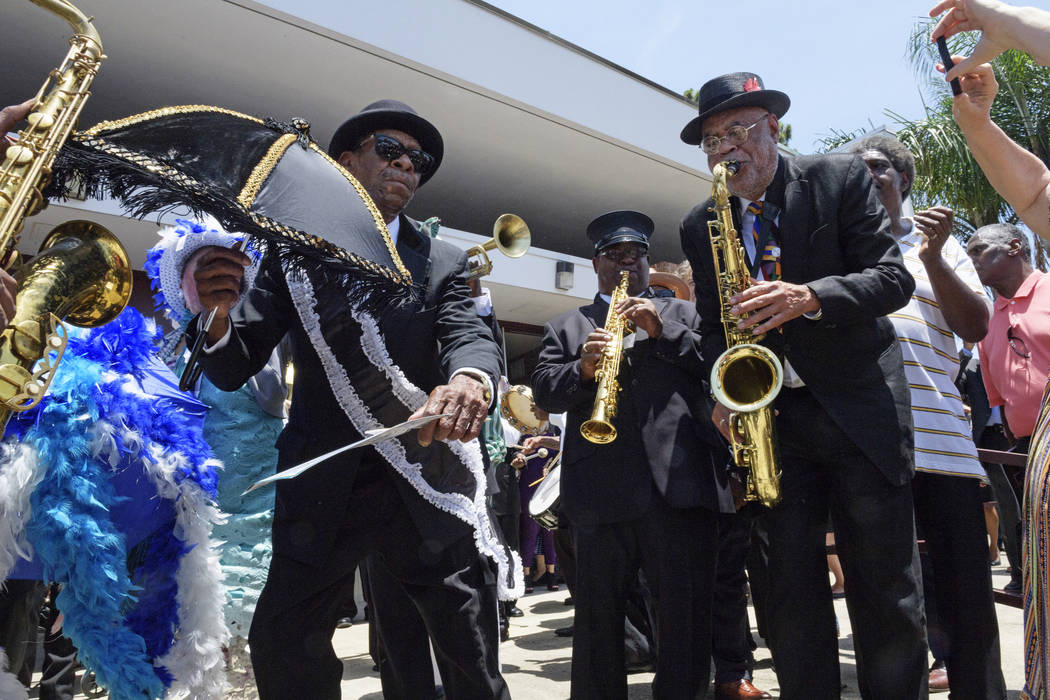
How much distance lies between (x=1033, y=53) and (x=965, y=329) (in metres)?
1.77

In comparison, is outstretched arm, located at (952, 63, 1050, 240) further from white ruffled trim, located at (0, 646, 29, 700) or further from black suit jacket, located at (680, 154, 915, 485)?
white ruffled trim, located at (0, 646, 29, 700)

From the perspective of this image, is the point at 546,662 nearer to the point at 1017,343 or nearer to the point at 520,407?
the point at 1017,343

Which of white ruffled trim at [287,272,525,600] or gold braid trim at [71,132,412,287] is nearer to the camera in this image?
gold braid trim at [71,132,412,287]

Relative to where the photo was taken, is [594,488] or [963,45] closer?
[594,488]

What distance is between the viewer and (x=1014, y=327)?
4.05 meters

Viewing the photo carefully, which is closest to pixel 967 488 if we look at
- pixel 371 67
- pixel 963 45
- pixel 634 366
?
pixel 634 366

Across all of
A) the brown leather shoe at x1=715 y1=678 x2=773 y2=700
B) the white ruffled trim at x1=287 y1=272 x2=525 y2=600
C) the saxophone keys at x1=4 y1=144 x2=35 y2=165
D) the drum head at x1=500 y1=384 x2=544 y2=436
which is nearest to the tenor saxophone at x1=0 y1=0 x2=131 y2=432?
the saxophone keys at x1=4 y1=144 x2=35 y2=165

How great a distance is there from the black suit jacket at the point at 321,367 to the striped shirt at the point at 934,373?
5.62 feet

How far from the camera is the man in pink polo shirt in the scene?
3.93 meters

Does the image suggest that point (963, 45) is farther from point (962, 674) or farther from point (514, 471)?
point (962, 674)

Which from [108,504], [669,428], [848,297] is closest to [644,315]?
[669,428]

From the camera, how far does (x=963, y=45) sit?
13.6m

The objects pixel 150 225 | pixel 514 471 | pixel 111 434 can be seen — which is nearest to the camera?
pixel 111 434

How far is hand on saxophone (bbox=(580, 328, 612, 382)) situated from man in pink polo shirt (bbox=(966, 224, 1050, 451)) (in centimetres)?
199
